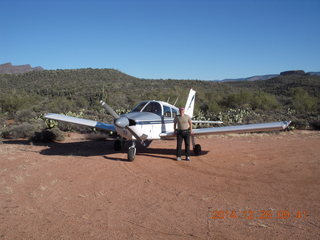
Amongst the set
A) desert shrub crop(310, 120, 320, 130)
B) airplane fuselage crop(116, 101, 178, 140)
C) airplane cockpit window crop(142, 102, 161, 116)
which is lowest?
desert shrub crop(310, 120, 320, 130)

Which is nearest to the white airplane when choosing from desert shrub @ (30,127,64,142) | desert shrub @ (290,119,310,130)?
desert shrub @ (30,127,64,142)

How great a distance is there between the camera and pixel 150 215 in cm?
441

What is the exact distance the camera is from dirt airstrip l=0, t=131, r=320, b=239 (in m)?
3.85

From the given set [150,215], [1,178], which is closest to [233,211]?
[150,215]

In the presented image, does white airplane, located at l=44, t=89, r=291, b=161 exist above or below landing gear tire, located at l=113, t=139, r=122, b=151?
above

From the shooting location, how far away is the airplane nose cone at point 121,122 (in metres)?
8.09

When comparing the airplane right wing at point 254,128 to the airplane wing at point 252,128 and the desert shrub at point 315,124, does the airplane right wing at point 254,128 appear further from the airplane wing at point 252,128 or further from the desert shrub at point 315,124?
the desert shrub at point 315,124

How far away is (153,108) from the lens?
33.6 ft

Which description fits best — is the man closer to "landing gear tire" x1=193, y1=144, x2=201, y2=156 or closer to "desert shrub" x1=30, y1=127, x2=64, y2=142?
"landing gear tire" x1=193, y1=144, x2=201, y2=156

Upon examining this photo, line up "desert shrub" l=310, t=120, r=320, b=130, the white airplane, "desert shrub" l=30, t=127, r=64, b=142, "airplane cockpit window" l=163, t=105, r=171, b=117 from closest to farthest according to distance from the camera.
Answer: the white airplane
"airplane cockpit window" l=163, t=105, r=171, b=117
"desert shrub" l=30, t=127, r=64, b=142
"desert shrub" l=310, t=120, r=320, b=130

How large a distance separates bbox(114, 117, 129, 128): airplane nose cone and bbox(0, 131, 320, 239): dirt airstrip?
125 centimetres

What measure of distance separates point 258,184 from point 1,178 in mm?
6188

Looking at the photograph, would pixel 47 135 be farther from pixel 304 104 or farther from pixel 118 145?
pixel 304 104
